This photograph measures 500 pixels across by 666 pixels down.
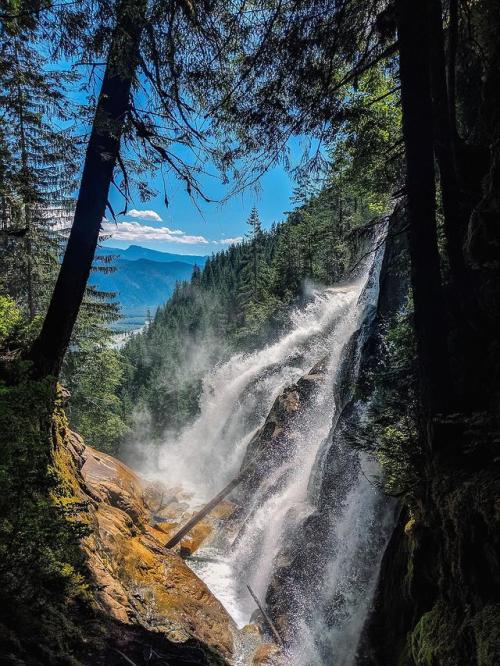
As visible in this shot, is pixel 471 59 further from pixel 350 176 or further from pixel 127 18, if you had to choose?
pixel 127 18

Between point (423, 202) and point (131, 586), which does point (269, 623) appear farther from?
point (423, 202)

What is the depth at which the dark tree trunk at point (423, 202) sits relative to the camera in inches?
165

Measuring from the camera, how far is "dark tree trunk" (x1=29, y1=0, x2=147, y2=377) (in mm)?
5695

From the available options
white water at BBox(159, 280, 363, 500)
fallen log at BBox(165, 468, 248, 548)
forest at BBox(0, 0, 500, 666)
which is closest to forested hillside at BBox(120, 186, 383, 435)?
white water at BBox(159, 280, 363, 500)

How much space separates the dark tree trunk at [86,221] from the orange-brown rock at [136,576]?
253 centimetres

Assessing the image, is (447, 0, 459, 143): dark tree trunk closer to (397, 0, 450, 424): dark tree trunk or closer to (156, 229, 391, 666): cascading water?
(397, 0, 450, 424): dark tree trunk

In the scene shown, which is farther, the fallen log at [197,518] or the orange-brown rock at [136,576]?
the fallen log at [197,518]

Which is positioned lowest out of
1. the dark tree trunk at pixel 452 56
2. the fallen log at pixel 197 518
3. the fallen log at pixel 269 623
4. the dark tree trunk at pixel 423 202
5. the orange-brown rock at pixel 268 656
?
the fallen log at pixel 269 623

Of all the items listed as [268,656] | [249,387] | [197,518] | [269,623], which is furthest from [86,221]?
[249,387]

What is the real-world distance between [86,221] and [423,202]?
462 cm

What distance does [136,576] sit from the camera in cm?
752

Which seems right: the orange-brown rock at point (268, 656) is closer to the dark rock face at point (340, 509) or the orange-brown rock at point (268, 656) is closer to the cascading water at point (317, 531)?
the cascading water at point (317, 531)

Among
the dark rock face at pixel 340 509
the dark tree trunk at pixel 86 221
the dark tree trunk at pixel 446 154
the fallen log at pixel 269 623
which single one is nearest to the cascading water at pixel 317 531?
the dark rock face at pixel 340 509

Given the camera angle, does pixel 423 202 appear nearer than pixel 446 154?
Yes
